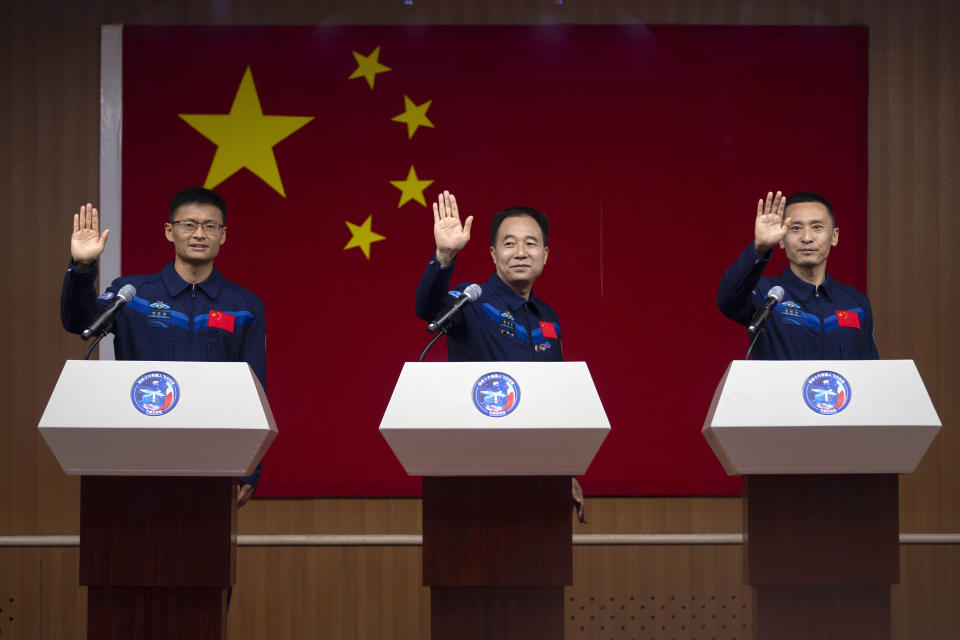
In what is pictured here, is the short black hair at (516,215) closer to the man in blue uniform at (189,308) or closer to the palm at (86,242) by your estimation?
the man in blue uniform at (189,308)

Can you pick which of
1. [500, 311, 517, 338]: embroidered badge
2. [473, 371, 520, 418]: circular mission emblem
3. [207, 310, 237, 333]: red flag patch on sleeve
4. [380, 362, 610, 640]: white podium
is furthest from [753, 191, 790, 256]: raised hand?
[207, 310, 237, 333]: red flag patch on sleeve

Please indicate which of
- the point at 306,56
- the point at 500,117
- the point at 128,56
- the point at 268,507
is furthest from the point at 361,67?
the point at 268,507

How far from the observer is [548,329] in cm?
270

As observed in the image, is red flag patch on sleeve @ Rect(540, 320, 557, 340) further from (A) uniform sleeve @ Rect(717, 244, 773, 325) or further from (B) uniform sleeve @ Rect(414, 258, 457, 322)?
(A) uniform sleeve @ Rect(717, 244, 773, 325)

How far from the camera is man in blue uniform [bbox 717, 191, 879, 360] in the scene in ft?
8.18

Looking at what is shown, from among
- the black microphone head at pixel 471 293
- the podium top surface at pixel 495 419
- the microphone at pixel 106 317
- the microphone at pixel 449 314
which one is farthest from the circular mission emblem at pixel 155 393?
the black microphone head at pixel 471 293

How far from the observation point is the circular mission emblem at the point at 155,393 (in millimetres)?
1895

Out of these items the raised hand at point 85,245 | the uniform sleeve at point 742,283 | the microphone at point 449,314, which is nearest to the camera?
the microphone at point 449,314

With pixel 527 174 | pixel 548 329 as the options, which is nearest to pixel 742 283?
pixel 548 329

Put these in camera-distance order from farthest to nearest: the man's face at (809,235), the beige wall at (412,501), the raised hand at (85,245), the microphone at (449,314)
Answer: the beige wall at (412,501)
the man's face at (809,235)
the raised hand at (85,245)
the microphone at (449,314)

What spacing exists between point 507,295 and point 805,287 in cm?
87

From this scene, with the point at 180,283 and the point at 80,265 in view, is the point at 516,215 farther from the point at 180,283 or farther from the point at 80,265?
the point at 80,265

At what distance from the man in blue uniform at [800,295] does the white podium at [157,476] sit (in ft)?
4.40

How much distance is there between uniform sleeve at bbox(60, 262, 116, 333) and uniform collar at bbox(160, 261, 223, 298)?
25 centimetres
